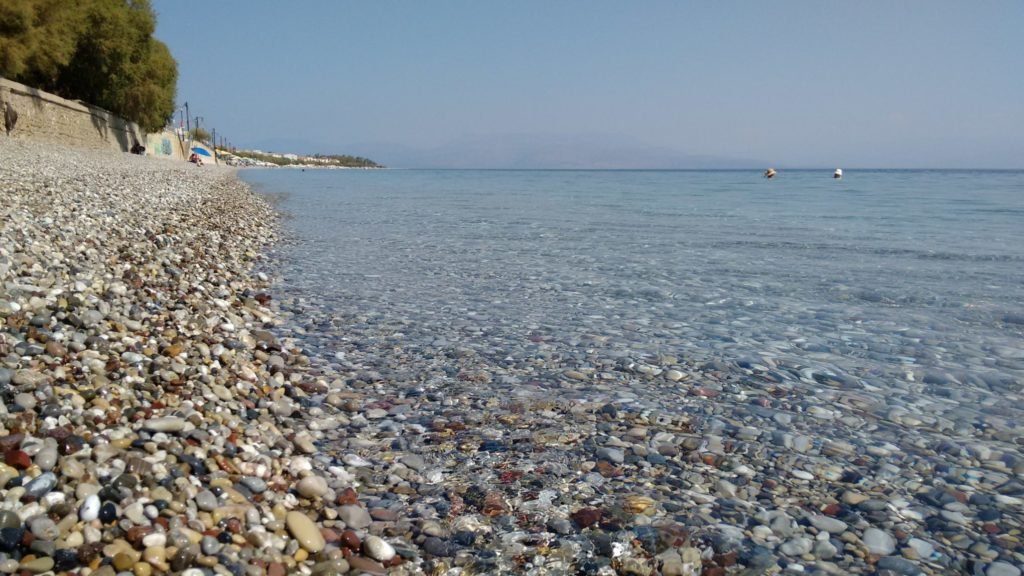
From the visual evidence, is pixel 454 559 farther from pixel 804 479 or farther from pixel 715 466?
pixel 804 479

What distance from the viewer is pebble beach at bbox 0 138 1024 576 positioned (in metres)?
3.03

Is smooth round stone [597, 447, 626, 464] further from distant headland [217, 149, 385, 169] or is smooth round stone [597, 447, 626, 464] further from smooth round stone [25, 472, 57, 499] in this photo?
distant headland [217, 149, 385, 169]

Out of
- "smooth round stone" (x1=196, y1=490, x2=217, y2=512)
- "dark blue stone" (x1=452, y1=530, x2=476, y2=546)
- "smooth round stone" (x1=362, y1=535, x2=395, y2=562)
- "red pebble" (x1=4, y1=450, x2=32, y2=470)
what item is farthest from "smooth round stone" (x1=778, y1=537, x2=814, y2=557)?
"red pebble" (x1=4, y1=450, x2=32, y2=470)

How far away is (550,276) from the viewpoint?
10.4 meters

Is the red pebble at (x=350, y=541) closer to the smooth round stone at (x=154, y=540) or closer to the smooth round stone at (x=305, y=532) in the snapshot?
the smooth round stone at (x=305, y=532)

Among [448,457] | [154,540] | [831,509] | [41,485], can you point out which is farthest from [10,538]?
[831,509]

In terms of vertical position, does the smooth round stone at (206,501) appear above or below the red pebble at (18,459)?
below

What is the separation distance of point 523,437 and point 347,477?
1138mm

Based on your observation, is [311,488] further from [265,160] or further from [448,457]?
[265,160]

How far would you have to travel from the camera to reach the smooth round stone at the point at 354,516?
3379 millimetres

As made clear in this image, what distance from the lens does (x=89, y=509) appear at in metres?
2.78

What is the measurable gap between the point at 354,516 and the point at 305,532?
1.02 ft

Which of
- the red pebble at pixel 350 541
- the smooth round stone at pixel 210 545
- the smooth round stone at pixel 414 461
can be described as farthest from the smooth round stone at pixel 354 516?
the smooth round stone at pixel 210 545

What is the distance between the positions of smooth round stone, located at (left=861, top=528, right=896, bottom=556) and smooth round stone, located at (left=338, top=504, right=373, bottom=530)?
236 cm
